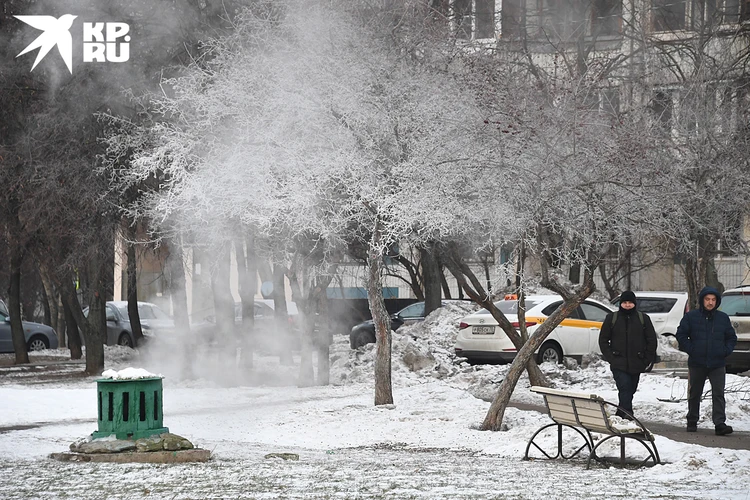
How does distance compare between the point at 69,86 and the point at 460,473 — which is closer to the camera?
the point at 460,473

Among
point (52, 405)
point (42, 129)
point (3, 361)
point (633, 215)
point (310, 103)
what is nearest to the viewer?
point (633, 215)

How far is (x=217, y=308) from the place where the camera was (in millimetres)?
20250

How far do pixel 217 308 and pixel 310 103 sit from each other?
7.83 m

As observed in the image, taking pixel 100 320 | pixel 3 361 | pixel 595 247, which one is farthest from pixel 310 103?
pixel 3 361

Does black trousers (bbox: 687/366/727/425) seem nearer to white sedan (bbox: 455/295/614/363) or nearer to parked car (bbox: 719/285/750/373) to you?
parked car (bbox: 719/285/750/373)

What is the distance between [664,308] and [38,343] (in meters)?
16.5

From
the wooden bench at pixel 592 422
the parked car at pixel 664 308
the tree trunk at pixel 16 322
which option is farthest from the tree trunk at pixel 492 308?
the tree trunk at pixel 16 322

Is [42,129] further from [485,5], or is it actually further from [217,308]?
[485,5]

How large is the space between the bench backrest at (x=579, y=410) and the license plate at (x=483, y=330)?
952cm

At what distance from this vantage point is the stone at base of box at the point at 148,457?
9.36m

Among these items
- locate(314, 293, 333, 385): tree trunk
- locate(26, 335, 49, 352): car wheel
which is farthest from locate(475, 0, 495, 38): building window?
locate(26, 335, 49, 352): car wheel

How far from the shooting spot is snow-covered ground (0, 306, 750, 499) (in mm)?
7492

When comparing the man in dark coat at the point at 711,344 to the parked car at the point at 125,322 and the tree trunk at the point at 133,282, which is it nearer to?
the tree trunk at the point at 133,282

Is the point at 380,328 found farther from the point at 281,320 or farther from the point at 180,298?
the point at 281,320
